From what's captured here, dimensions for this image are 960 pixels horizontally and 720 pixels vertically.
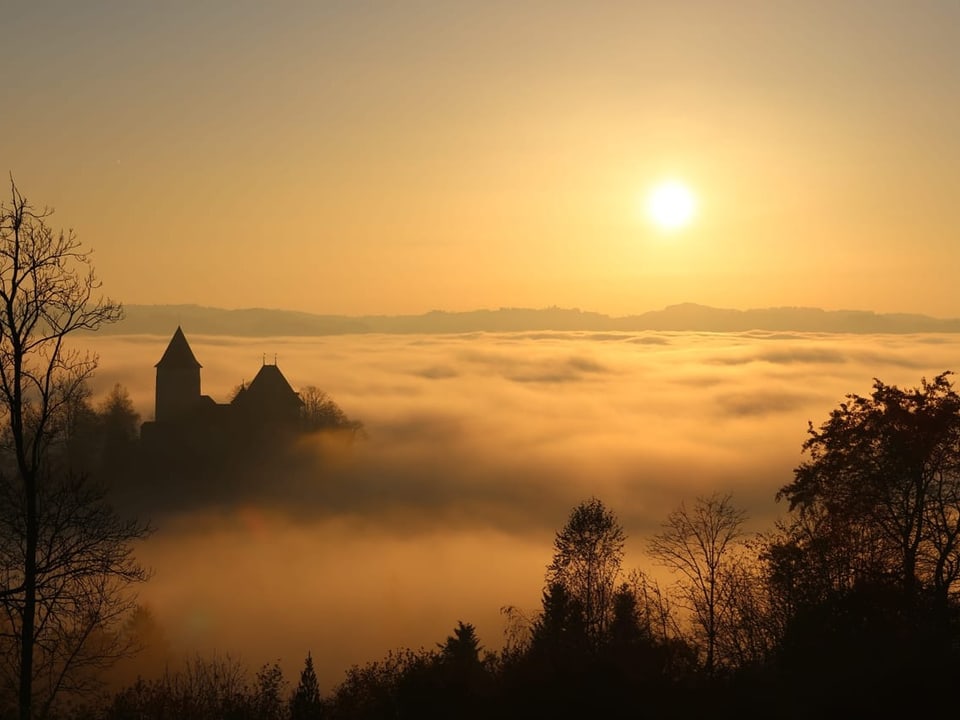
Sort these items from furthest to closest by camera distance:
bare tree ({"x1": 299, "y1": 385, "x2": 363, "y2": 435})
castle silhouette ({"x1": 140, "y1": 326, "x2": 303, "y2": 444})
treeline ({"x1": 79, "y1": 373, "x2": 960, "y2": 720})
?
bare tree ({"x1": 299, "y1": 385, "x2": 363, "y2": 435}) < castle silhouette ({"x1": 140, "y1": 326, "x2": 303, "y2": 444}) < treeline ({"x1": 79, "y1": 373, "x2": 960, "y2": 720})

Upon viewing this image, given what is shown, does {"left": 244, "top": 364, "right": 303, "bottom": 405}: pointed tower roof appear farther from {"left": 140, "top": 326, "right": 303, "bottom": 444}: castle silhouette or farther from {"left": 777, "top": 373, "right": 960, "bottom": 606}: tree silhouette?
{"left": 777, "top": 373, "right": 960, "bottom": 606}: tree silhouette

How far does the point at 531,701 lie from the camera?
14609mm

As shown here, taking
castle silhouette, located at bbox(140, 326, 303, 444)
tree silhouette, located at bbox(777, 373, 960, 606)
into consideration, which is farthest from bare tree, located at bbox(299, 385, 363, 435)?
tree silhouette, located at bbox(777, 373, 960, 606)

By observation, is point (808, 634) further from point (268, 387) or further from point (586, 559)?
point (268, 387)

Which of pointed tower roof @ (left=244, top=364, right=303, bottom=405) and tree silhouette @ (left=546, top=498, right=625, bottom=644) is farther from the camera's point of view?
pointed tower roof @ (left=244, top=364, right=303, bottom=405)

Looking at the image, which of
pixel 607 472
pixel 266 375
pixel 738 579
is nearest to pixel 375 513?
pixel 266 375

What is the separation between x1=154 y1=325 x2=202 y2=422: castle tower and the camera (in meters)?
85.1

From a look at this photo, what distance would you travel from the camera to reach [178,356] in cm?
8531

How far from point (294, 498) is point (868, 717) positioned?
89.3m

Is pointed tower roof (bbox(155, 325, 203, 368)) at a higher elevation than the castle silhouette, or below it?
higher

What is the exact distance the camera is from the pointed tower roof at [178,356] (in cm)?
8506

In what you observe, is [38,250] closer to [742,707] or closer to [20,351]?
[20,351]

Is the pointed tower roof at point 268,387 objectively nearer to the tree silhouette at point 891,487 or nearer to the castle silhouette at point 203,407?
the castle silhouette at point 203,407

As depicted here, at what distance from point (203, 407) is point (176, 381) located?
401cm
